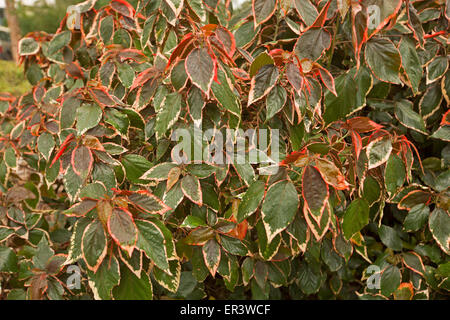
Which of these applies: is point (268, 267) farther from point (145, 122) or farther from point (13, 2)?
point (13, 2)

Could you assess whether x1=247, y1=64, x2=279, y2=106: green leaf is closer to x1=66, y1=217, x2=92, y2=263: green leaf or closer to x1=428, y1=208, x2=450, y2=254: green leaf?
x1=66, y1=217, x2=92, y2=263: green leaf

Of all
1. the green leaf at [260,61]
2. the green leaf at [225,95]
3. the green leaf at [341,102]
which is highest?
the green leaf at [260,61]

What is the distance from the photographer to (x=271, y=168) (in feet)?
2.99

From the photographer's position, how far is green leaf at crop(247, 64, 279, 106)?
92 centimetres

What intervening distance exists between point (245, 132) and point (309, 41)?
0.29 metres

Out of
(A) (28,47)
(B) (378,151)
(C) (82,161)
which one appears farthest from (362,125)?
(A) (28,47)

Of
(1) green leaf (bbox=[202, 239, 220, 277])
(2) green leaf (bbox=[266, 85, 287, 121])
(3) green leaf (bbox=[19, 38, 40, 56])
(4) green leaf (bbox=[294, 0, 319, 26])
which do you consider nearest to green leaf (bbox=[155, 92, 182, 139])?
(2) green leaf (bbox=[266, 85, 287, 121])

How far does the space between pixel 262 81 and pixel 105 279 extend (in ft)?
1.89

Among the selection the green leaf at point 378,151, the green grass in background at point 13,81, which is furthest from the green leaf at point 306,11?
the green grass in background at point 13,81

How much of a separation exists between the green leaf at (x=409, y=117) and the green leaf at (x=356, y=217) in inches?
16.0

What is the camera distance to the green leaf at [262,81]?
92 cm

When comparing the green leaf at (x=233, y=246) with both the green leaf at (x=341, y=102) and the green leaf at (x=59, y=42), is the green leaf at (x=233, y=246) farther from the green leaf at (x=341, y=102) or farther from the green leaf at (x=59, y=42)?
the green leaf at (x=59, y=42)

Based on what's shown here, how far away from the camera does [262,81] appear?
925 millimetres

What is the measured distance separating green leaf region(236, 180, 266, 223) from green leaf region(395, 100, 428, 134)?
64cm
